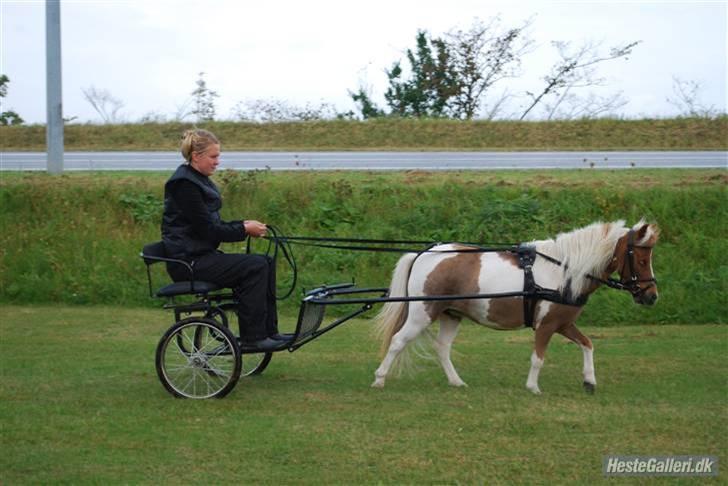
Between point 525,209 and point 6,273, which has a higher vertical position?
point 525,209

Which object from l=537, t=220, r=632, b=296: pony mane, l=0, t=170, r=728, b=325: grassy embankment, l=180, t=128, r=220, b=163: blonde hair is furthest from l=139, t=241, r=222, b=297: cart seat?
l=0, t=170, r=728, b=325: grassy embankment

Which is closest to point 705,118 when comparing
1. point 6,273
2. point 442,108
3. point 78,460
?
point 442,108

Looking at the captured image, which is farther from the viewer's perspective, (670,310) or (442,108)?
(442,108)

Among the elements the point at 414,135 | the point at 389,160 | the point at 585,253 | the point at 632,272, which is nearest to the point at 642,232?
the point at 632,272

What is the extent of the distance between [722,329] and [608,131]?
10.2m

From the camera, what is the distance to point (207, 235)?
8.53 metres

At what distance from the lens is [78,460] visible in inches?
269

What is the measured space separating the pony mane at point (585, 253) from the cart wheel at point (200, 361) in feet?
9.40

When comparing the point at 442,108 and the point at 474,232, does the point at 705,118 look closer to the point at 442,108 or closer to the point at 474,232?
the point at 442,108

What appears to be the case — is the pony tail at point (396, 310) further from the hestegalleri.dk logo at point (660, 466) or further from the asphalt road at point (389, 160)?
the asphalt road at point (389, 160)

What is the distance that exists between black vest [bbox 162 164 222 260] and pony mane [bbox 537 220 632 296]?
9.80 feet

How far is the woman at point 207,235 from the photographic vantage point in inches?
334

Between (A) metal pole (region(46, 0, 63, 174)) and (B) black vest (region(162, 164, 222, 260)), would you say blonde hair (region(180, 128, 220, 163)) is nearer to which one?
(B) black vest (region(162, 164, 222, 260))

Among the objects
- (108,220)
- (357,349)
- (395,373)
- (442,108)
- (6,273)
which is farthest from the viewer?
(442,108)
